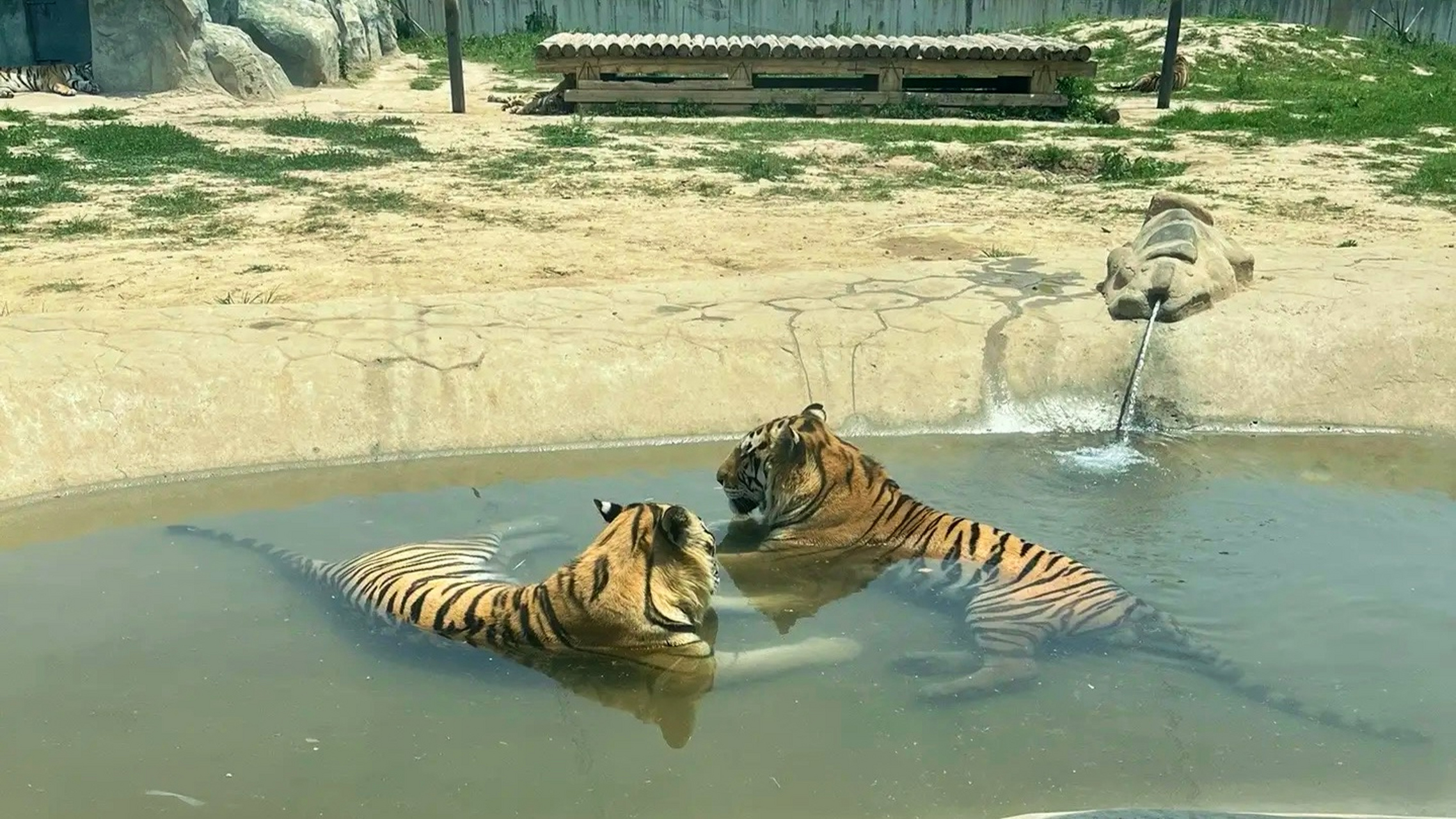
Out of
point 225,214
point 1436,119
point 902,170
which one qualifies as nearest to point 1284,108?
point 1436,119

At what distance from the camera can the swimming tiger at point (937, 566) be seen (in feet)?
14.4

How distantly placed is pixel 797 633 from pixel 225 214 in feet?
24.5

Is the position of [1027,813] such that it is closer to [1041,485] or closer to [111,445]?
[1041,485]

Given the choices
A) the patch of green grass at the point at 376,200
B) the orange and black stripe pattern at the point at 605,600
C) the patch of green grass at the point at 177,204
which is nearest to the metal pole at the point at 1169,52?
the patch of green grass at the point at 376,200

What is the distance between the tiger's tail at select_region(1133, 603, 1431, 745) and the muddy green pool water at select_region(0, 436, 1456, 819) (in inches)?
2.2

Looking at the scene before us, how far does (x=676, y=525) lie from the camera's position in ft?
14.3

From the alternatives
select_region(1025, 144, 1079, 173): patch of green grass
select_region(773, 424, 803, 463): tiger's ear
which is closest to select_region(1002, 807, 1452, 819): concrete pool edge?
select_region(773, 424, 803, 463): tiger's ear

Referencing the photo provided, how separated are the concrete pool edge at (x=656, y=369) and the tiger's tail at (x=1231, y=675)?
238 cm

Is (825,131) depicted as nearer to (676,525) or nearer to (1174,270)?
(1174,270)

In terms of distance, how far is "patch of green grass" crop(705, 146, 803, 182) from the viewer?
1261 centimetres

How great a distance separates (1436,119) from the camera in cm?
1577

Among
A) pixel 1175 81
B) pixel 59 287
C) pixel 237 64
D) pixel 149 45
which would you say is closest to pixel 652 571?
pixel 59 287

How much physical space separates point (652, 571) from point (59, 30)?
21941 millimetres

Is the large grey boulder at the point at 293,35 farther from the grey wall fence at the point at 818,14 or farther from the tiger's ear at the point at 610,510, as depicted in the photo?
the tiger's ear at the point at 610,510
